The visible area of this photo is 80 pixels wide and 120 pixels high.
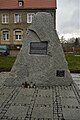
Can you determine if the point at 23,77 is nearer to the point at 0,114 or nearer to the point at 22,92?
the point at 22,92

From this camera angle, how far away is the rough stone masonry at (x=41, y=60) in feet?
33.1

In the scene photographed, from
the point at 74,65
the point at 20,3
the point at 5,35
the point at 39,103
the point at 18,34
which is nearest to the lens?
the point at 39,103

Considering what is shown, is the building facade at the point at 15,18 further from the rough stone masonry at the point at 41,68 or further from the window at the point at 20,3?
the rough stone masonry at the point at 41,68

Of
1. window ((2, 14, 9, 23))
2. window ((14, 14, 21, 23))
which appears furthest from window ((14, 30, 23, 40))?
window ((2, 14, 9, 23))

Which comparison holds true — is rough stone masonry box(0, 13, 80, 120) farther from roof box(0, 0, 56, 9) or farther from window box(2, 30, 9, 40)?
window box(2, 30, 9, 40)

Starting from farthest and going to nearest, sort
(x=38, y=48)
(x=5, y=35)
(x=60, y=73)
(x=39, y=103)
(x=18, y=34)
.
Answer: (x=5, y=35) < (x=18, y=34) < (x=38, y=48) < (x=60, y=73) < (x=39, y=103)

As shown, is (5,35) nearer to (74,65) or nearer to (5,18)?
(5,18)

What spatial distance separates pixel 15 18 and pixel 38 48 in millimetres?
40241

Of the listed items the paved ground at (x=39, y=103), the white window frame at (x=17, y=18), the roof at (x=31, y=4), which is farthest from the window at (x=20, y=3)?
the paved ground at (x=39, y=103)

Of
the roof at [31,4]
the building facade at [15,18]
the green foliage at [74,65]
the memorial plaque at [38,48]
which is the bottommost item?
the green foliage at [74,65]

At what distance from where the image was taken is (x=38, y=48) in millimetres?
10383

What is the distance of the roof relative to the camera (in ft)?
158

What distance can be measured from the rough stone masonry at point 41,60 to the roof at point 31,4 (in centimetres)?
3816

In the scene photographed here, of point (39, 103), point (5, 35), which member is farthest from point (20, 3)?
point (39, 103)
